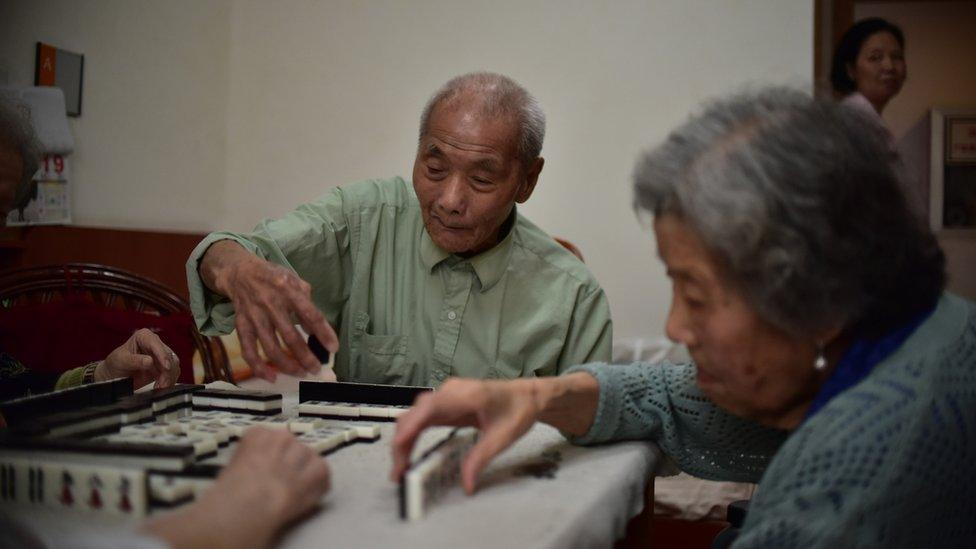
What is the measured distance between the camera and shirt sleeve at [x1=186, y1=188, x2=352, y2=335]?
165cm

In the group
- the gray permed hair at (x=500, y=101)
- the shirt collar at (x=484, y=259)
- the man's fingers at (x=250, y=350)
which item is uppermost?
the gray permed hair at (x=500, y=101)

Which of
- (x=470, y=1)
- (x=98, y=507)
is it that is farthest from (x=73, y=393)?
(x=470, y=1)

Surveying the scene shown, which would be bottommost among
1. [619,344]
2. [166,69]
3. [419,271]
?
[619,344]

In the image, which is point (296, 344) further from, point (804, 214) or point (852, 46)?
point (852, 46)

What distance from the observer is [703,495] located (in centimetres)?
251

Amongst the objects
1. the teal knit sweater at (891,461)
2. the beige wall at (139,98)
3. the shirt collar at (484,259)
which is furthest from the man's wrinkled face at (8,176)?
the teal knit sweater at (891,461)

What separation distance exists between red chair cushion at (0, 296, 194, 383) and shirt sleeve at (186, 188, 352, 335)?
1.41 feet

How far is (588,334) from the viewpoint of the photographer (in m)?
2.01

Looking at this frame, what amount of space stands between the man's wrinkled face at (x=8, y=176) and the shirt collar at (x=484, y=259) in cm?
91

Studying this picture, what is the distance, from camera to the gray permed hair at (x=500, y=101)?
189 centimetres

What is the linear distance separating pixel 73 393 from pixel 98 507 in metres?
0.47

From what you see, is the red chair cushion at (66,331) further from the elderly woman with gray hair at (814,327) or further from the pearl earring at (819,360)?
the pearl earring at (819,360)

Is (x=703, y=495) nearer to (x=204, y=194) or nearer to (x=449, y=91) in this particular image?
(x=449, y=91)

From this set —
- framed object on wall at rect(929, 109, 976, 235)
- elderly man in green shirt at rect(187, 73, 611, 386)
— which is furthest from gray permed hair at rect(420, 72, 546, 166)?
framed object on wall at rect(929, 109, 976, 235)
